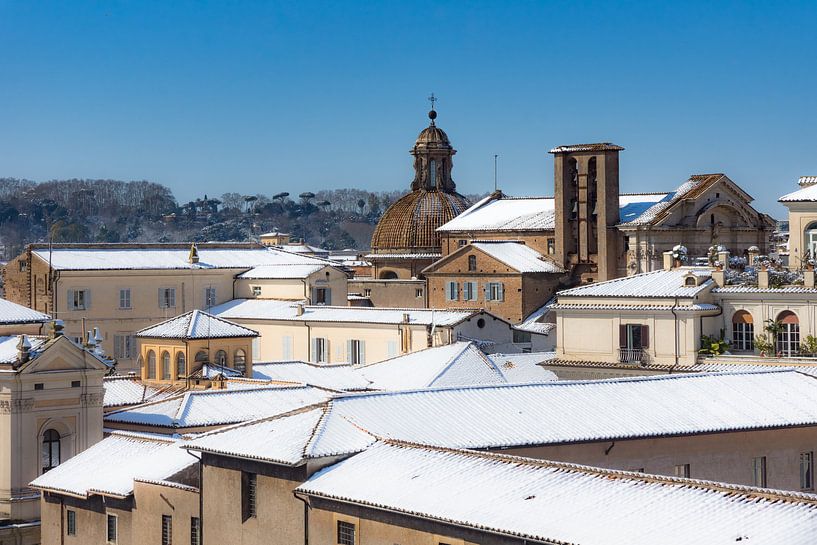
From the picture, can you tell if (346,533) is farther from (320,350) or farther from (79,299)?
(79,299)

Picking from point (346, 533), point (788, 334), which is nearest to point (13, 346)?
point (346, 533)

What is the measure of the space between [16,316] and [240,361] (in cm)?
939

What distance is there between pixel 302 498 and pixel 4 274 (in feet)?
168

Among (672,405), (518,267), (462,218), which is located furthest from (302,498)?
(462,218)

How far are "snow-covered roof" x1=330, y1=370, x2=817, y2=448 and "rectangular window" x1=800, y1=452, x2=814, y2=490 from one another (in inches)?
28.1

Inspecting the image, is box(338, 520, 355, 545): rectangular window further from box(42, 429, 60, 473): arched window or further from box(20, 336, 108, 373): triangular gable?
box(42, 429, 60, 473): arched window

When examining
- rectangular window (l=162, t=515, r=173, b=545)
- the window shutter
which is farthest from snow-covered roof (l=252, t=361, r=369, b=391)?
rectangular window (l=162, t=515, r=173, b=545)

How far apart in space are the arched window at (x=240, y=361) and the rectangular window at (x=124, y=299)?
23940mm

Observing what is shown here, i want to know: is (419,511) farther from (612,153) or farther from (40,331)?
(612,153)

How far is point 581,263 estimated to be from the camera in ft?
242

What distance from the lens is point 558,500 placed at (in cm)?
2227

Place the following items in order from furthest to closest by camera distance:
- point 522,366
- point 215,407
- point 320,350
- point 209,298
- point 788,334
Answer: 1. point 209,298
2. point 320,350
3. point 522,366
4. point 788,334
5. point 215,407

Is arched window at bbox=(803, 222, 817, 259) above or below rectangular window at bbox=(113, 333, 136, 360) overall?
above

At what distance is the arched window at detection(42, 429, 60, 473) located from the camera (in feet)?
127
